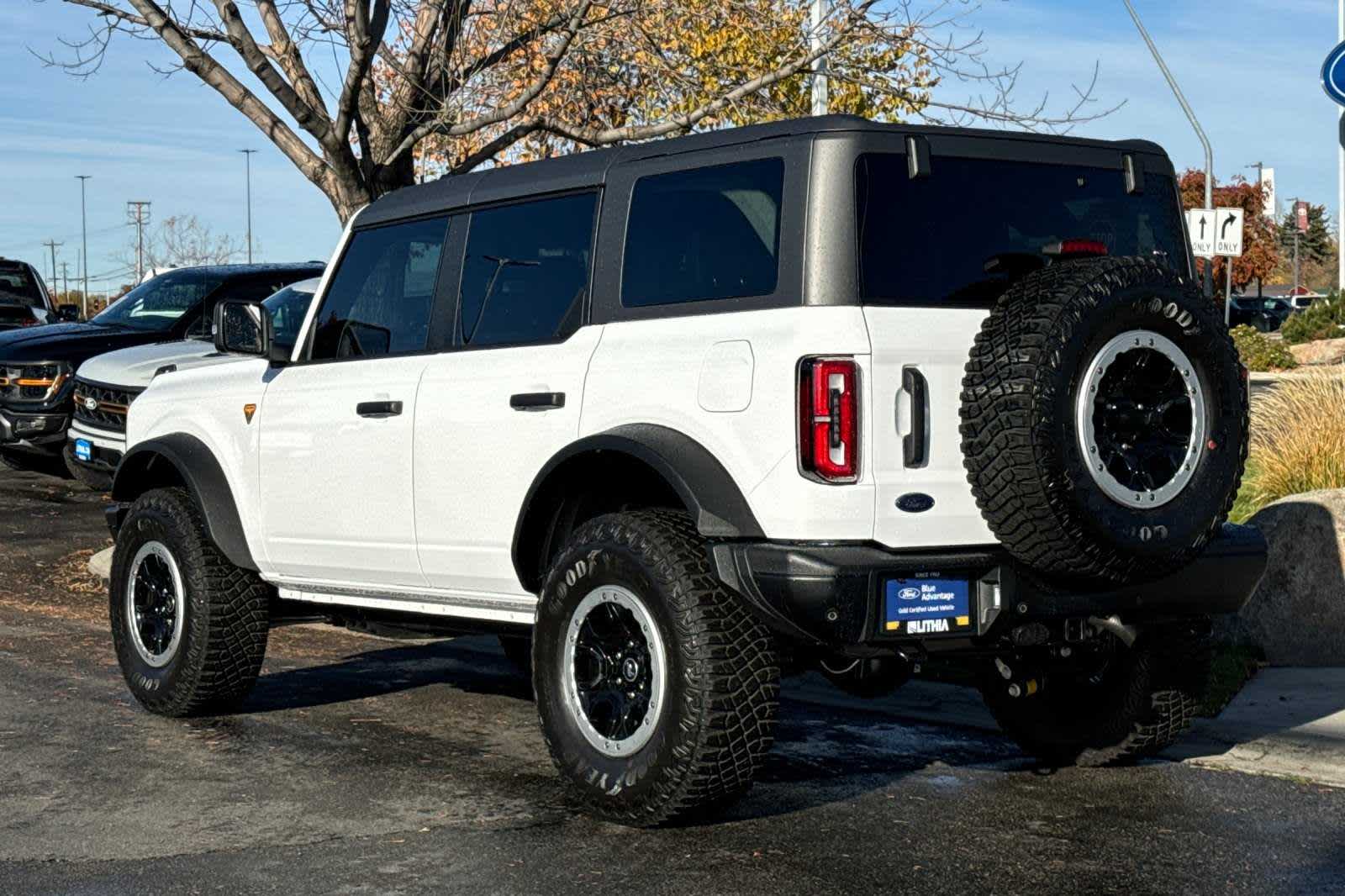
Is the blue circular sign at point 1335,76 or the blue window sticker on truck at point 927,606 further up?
the blue circular sign at point 1335,76

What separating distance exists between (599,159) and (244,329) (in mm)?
2086

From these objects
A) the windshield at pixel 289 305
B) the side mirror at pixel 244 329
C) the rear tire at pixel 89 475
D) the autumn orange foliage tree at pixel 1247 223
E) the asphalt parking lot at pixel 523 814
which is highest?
the autumn orange foliage tree at pixel 1247 223

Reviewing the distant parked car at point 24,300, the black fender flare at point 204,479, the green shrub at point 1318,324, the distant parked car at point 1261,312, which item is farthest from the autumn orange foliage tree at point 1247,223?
the black fender flare at point 204,479

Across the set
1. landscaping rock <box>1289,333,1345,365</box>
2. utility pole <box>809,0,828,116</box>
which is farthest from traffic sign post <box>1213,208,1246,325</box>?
utility pole <box>809,0,828,116</box>

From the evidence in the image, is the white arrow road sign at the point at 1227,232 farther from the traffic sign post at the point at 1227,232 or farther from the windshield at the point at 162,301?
the windshield at the point at 162,301

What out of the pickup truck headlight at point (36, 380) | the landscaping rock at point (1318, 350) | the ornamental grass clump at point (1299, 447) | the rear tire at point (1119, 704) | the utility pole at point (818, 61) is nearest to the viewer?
the rear tire at point (1119, 704)

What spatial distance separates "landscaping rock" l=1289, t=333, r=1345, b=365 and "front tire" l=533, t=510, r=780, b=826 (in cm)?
2890

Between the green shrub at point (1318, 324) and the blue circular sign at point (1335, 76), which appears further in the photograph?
the green shrub at point (1318, 324)

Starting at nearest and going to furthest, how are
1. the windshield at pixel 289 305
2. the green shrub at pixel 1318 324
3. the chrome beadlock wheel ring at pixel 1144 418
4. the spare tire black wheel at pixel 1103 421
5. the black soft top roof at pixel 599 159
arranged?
the spare tire black wheel at pixel 1103 421, the chrome beadlock wheel ring at pixel 1144 418, the black soft top roof at pixel 599 159, the windshield at pixel 289 305, the green shrub at pixel 1318 324

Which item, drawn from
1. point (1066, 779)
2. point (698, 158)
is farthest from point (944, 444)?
point (1066, 779)

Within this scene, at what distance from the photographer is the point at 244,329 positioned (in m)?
7.64

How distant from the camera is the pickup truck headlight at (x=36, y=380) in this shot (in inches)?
624

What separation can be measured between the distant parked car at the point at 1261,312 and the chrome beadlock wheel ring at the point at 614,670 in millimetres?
54068

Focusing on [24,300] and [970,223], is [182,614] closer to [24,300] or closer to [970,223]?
[970,223]
